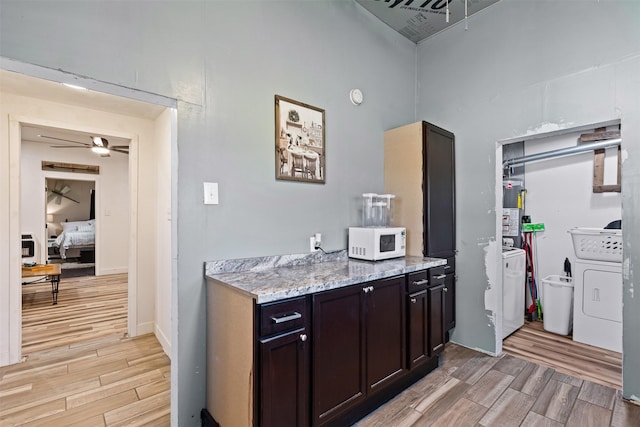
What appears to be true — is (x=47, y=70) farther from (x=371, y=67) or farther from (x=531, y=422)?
(x=531, y=422)

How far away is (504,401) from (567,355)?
4.06ft

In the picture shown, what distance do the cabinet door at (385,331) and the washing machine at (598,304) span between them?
7.38 feet

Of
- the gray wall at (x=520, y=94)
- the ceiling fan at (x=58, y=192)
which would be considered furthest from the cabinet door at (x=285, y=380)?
the ceiling fan at (x=58, y=192)

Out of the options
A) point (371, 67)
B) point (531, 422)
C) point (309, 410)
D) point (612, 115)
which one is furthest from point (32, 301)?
point (612, 115)

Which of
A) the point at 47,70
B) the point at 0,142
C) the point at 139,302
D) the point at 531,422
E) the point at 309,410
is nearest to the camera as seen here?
the point at 47,70

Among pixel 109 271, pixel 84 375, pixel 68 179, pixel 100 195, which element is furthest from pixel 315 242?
pixel 68 179

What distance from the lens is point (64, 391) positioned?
224cm

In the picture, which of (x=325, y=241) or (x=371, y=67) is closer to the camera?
(x=325, y=241)

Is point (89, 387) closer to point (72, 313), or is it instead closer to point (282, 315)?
point (282, 315)

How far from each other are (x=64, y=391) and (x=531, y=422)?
330cm

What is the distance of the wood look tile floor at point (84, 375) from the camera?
6.45 ft

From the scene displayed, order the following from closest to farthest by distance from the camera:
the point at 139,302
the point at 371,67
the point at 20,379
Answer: the point at 20,379 < the point at 371,67 < the point at 139,302

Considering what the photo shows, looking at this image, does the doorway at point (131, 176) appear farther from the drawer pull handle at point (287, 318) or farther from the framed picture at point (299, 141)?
the drawer pull handle at point (287, 318)

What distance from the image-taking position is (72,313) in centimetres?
392
